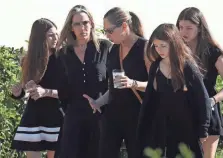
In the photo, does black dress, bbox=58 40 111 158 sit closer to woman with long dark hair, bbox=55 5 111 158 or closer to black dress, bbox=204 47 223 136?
woman with long dark hair, bbox=55 5 111 158

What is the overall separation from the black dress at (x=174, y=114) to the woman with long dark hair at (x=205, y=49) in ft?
1.87

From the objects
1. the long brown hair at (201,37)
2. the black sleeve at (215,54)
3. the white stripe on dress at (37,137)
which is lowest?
the white stripe on dress at (37,137)

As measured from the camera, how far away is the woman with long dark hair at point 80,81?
6.68 meters

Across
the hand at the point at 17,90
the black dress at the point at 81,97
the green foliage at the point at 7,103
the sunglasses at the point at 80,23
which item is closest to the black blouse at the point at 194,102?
the black dress at the point at 81,97

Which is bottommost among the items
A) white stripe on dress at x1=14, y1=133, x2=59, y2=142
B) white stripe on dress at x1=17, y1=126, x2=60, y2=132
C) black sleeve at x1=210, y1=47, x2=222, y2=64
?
white stripe on dress at x1=14, y1=133, x2=59, y2=142

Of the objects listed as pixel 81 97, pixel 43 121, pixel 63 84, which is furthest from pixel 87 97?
pixel 43 121

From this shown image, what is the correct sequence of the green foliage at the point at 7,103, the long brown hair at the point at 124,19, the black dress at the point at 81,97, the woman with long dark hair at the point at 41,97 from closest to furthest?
1. the long brown hair at the point at 124,19
2. the black dress at the point at 81,97
3. the woman with long dark hair at the point at 41,97
4. the green foliage at the point at 7,103

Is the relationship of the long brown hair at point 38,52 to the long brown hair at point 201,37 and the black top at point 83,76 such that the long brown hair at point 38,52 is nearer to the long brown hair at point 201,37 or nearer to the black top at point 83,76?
the black top at point 83,76

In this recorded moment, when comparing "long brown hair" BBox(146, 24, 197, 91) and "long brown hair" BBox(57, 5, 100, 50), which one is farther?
"long brown hair" BBox(57, 5, 100, 50)

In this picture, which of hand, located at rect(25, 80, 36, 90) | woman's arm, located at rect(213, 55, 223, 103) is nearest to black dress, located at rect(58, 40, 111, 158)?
hand, located at rect(25, 80, 36, 90)

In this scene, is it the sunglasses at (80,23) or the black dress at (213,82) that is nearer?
the black dress at (213,82)

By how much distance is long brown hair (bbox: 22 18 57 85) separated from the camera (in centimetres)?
704

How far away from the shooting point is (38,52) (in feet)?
23.2

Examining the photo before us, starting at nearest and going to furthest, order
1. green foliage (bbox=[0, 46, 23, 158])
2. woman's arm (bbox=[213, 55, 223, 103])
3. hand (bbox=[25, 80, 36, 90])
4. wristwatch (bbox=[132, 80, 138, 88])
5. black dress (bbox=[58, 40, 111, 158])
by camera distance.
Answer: wristwatch (bbox=[132, 80, 138, 88]), woman's arm (bbox=[213, 55, 223, 103]), black dress (bbox=[58, 40, 111, 158]), hand (bbox=[25, 80, 36, 90]), green foliage (bbox=[0, 46, 23, 158])
